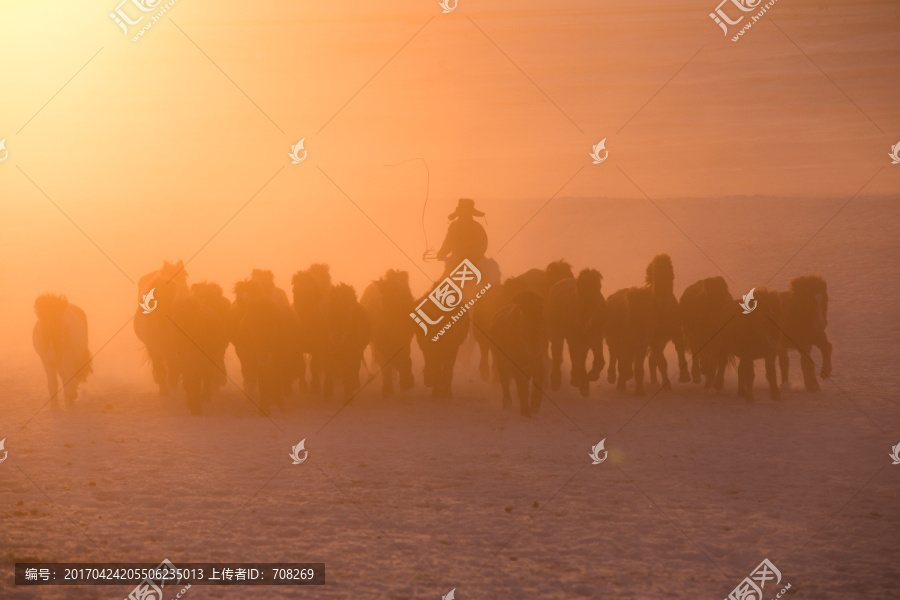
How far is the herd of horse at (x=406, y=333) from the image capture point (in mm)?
12695

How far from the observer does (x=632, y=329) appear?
13.2 metres

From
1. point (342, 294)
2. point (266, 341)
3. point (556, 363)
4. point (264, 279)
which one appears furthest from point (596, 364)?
point (264, 279)

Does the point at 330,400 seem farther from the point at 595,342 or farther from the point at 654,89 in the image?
the point at 654,89

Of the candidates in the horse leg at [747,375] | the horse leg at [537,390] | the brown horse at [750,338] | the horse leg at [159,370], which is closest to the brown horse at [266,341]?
the horse leg at [159,370]

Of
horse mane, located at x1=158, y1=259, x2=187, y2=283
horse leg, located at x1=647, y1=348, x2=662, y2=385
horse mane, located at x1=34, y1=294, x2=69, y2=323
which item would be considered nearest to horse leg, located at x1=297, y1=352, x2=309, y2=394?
horse mane, located at x1=158, y1=259, x2=187, y2=283

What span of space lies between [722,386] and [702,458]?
3356 mm

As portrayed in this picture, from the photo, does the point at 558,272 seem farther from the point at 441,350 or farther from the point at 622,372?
the point at 441,350

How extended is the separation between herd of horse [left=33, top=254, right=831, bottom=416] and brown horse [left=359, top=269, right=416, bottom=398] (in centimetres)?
2

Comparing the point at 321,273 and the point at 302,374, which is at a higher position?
the point at 321,273

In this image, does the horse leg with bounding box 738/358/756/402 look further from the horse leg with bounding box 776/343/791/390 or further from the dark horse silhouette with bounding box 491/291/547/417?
the dark horse silhouette with bounding box 491/291/547/417

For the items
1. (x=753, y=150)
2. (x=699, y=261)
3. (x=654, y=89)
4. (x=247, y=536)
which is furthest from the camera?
(x=654, y=89)

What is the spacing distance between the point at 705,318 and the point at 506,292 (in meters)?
2.89

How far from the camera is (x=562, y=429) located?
37.8ft

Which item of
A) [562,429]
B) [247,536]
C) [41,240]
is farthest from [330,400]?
[41,240]
